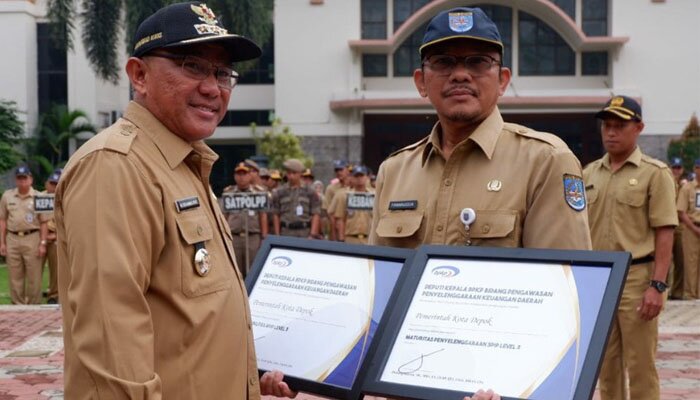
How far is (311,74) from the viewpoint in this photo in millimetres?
34312

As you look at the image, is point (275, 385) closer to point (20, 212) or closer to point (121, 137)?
point (121, 137)

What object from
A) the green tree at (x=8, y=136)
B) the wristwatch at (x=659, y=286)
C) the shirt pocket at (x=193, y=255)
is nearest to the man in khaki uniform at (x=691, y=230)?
the wristwatch at (x=659, y=286)

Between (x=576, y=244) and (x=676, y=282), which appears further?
(x=676, y=282)

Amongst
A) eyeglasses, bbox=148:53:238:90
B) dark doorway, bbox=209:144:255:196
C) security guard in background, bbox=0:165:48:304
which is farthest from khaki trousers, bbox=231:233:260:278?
A: dark doorway, bbox=209:144:255:196

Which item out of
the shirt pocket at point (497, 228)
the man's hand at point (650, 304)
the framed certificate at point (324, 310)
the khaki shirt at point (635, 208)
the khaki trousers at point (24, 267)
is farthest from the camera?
the khaki trousers at point (24, 267)

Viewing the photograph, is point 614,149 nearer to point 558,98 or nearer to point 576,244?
point 576,244

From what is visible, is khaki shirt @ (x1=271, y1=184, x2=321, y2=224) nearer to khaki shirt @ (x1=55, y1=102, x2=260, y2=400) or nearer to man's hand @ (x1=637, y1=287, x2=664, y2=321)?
man's hand @ (x1=637, y1=287, x2=664, y2=321)

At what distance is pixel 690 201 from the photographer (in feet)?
48.1

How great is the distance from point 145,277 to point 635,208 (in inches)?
164

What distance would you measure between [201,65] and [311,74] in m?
31.7

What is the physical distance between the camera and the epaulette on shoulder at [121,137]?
2.62 meters

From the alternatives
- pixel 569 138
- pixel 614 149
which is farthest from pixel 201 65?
pixel 569 138

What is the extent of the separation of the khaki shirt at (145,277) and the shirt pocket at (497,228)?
946mm

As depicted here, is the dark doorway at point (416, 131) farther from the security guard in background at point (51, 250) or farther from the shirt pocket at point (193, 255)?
the shirt pocket at point (193, 255)
